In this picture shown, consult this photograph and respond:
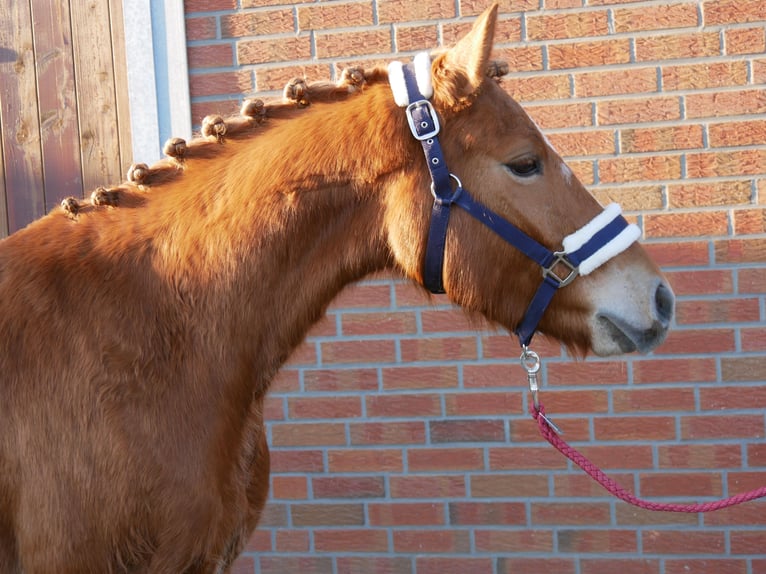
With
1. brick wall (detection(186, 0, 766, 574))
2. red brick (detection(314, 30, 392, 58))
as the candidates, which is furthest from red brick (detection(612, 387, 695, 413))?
red brick (detection(314, 30, 392, 58))

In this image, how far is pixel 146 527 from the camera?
76.4 inches

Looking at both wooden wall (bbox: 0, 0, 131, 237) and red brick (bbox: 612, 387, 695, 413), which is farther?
wooden wall (bbox: 0, 0, 131, 237)

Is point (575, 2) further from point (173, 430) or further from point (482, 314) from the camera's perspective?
point (173, 430)

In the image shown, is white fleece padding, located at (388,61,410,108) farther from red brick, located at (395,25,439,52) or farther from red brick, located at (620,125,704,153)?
red brick, located at (620,125,704,153)

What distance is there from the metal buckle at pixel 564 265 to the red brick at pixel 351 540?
1910 mm

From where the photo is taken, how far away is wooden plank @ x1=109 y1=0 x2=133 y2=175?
367 cm

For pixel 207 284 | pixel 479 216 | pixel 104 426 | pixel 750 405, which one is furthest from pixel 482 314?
pixel 750 405

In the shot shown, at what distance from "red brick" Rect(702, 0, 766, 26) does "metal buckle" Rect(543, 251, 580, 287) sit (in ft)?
5.69

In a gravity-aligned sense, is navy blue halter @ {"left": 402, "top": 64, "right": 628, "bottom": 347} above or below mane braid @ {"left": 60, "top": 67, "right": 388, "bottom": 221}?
below

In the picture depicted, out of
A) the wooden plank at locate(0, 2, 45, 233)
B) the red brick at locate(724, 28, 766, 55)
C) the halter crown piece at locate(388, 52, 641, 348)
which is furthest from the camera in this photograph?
the wooden plank at locate(0, 2, 45, 233)

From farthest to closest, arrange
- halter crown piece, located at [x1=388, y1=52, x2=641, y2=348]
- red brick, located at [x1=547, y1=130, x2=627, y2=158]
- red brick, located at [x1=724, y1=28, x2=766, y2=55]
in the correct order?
1. red brick, located at [x1=547, y1=130, x2=627, y2=158]
2. red brick, located at [x1=724, y1=28, x2=766, y2=55]
3. halter crown piece, located at [x1=388, y1=52, x2=641, y2=348]

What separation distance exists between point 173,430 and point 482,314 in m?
0.83

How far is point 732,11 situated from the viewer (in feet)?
10.6

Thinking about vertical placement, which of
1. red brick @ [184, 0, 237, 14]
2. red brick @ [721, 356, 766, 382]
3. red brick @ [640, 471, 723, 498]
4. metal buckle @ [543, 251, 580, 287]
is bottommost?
red brick @ [640, 471, 723, 498]
